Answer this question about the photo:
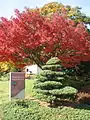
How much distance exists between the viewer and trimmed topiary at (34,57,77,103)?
15.3 meters

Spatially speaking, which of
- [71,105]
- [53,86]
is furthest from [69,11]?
[53,86]

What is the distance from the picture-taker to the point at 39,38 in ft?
58.4

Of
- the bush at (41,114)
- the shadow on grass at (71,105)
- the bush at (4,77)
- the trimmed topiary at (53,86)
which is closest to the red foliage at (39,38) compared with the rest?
the trimmed topiary at (53,86)

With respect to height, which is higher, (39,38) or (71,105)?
(39,38)

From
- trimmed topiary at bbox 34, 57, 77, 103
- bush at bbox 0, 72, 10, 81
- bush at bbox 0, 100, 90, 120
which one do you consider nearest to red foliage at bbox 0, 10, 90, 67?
trimmed topiary at bbox 34, 57, 77, 103

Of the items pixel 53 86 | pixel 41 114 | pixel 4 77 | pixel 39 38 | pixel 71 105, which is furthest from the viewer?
pixel 4 77

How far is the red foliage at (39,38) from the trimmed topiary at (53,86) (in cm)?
228

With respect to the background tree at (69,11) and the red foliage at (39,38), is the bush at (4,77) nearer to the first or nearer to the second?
the background tree at (69,11)

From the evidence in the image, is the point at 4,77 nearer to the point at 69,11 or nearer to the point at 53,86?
the point at 69,11

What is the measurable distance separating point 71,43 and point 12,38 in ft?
11.2

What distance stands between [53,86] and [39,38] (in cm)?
345

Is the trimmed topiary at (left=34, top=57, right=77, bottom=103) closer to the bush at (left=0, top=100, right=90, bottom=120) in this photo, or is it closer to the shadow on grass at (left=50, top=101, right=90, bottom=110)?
the shadow on grass at (left=50, top=101, right=90, bottom=110)

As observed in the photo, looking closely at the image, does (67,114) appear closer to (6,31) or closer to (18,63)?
(6,31)

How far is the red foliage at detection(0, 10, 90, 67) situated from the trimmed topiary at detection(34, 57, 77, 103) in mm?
2279
